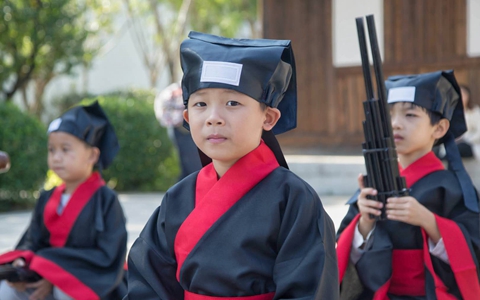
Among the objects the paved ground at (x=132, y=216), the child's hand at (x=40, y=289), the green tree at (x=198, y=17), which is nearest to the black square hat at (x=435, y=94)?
the child's hand at (x=40, y=289)

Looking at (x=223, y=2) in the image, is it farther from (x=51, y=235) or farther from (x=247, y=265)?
(x=247, y=265)

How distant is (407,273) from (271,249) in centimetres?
102

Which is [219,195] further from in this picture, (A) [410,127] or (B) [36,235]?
(B) [36,235]

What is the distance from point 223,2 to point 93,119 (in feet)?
66.6

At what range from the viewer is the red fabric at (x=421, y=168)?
9.87 feet

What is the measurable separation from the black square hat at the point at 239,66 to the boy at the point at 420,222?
0.85 meters

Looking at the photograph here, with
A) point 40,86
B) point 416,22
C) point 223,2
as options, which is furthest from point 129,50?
point 416,22

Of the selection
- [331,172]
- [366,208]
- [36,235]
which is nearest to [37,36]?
[331,172]

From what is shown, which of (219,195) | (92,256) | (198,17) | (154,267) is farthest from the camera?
(198,17)

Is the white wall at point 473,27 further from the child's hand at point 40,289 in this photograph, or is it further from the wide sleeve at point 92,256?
the child's hand at point 40,289

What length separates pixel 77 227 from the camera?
3.75 meters

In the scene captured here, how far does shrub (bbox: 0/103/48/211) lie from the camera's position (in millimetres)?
8203

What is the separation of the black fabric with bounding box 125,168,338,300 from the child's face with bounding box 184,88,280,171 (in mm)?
174

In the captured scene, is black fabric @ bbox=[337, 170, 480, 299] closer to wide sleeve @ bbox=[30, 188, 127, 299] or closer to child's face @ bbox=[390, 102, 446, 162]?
child's face @ bbox=[390, 102, 446, 162]
